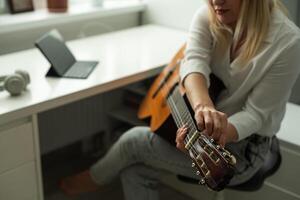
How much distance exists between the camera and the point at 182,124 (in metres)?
1.24

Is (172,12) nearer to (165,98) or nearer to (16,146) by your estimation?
(165,98)

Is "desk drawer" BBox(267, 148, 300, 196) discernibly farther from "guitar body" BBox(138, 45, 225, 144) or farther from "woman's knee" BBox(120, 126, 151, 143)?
"woman's knee" BBox(120, 126, 151, 143)

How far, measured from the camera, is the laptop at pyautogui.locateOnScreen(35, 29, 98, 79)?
1.50m

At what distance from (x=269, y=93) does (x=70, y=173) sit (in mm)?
1257

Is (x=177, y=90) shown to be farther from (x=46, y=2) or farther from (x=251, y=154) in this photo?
Result: (x=46, y=2)

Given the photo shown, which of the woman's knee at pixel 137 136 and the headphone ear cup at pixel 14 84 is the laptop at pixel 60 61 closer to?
the headphone ear cup at pixel 14 84

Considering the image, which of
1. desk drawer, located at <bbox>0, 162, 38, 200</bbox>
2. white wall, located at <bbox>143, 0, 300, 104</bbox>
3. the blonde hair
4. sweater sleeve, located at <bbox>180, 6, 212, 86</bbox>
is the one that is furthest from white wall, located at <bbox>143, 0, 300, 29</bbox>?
desk drawer, located at <bbox>0, 162, 38, 200</bbox>

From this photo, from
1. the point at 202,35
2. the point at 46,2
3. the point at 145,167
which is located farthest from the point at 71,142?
the point at 202,35

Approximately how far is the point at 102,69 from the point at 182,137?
23.1 inches

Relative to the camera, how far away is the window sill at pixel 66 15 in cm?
178

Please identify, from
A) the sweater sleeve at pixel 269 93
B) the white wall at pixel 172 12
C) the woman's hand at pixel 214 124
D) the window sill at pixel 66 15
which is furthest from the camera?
the white wall at pixel 172 12

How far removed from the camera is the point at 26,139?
1312 mm

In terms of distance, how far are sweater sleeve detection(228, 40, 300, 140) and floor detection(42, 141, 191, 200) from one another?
2.80ft

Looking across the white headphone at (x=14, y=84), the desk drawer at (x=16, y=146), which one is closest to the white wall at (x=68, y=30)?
the white headphone at (x=14, y=84)
